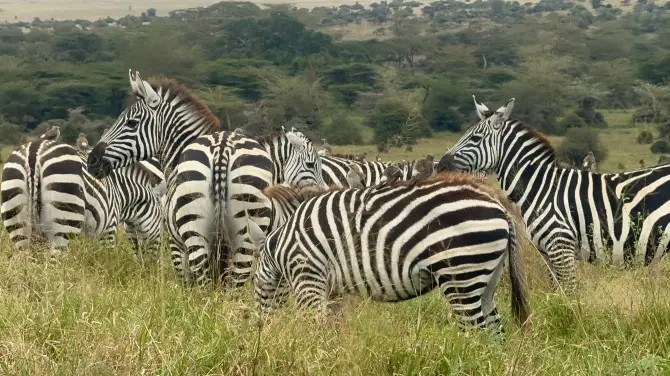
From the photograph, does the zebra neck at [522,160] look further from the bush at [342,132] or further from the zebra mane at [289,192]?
the bush at [342,132]

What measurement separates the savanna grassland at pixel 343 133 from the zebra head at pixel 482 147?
905 mm

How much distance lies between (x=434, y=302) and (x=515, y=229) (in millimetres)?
1220

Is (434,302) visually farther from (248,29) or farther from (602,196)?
(248,29)

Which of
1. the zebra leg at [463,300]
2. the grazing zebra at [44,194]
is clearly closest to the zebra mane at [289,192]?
the zebra leg at [463,300]

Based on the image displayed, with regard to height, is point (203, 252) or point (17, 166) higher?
point (17, 166)

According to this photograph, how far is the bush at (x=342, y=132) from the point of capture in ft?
94.7

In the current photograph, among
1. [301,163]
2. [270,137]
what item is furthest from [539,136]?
[270,137]

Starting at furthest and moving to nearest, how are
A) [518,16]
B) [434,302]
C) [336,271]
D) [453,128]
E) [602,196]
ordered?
[518,16], [453,128], [602,196], [434,302], [336,271]

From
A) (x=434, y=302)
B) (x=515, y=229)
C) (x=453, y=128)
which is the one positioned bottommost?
(x=453, y=128)

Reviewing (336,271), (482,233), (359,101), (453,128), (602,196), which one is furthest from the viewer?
(359,101)

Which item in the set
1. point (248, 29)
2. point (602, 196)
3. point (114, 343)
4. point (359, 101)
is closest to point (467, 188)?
point (114, 343)

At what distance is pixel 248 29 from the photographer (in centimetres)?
6481

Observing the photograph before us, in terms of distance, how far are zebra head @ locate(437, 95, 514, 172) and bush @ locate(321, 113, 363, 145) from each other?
2023 centimetres

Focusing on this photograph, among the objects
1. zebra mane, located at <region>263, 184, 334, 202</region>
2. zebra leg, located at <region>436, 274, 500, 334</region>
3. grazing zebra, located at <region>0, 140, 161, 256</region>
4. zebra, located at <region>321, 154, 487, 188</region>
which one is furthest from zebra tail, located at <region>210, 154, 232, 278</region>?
zebra, located at <region>321, 154, 487, 188</region>
